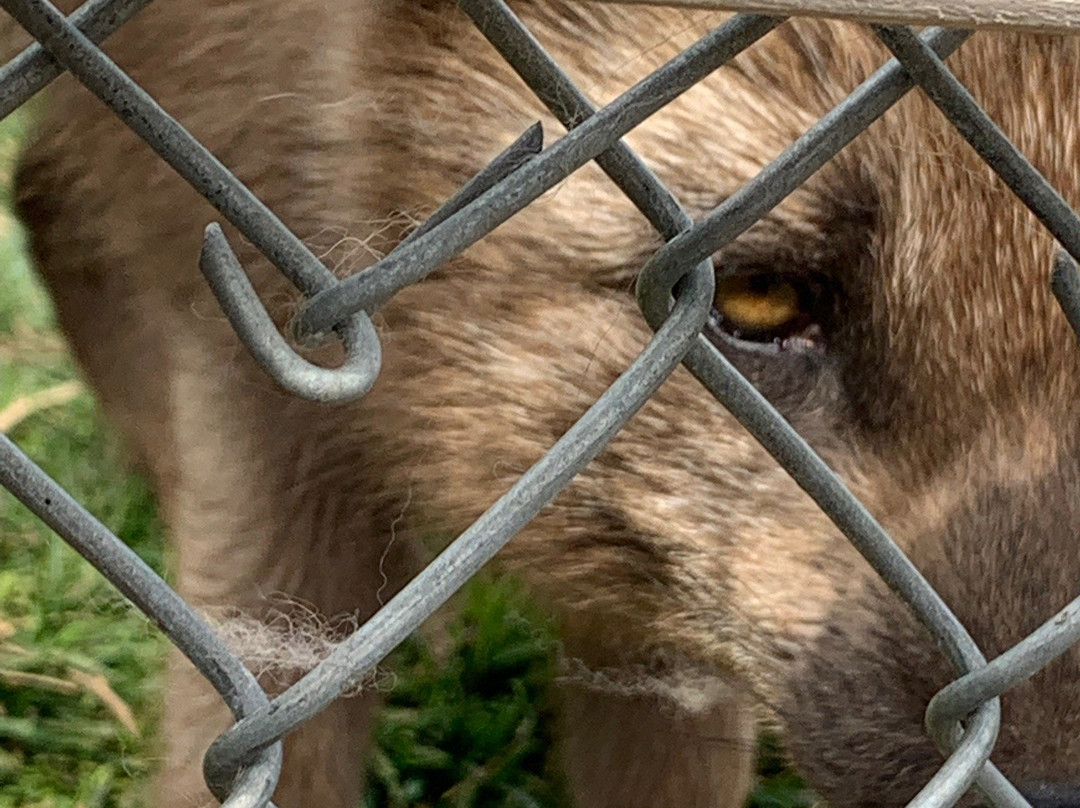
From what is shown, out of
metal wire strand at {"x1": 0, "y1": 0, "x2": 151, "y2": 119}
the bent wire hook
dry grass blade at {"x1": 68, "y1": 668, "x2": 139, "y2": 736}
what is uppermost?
dry grass blade at {"x1": 68, "y1": 668, "x2": 139, "y2": 736}

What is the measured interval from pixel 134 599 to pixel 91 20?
0.93 feet

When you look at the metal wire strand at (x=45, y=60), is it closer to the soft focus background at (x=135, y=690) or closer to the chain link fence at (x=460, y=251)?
the chain link fence at (x=460, y=251)

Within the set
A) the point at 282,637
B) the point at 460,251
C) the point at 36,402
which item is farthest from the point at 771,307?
the point at 36,402

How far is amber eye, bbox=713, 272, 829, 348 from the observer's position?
54.3 inches

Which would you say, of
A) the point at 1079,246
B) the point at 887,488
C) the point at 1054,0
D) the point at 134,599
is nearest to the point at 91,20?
the point at 134,599

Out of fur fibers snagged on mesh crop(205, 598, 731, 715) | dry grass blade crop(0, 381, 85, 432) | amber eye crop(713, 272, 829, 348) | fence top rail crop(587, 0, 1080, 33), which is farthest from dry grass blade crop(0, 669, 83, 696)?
fence top rail crop(587, 0, 1080, 33)

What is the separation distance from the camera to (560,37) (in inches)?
56.1

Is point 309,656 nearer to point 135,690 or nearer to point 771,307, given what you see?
A: point 771,307

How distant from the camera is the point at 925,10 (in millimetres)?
725


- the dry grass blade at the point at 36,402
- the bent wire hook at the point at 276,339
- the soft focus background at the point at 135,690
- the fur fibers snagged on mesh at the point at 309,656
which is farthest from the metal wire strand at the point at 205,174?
the dry grass blade at the point at 36,402

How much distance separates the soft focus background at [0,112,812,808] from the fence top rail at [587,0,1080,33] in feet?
5.04

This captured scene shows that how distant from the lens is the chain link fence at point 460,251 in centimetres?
76

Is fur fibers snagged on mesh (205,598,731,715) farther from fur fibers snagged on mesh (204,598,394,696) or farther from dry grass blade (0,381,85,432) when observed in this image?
dry grass blade (0,381,85,432)

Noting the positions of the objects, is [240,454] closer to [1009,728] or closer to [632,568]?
[632,568]
